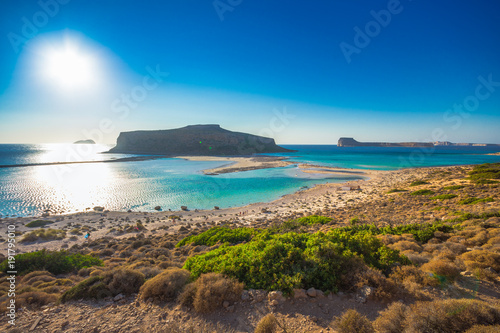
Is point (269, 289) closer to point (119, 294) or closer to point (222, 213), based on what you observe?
point (119, 294)

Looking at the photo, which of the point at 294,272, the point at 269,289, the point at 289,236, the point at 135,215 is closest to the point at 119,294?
the point at 269,289

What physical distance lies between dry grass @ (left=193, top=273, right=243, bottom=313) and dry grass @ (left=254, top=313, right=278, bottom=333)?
3.22ft

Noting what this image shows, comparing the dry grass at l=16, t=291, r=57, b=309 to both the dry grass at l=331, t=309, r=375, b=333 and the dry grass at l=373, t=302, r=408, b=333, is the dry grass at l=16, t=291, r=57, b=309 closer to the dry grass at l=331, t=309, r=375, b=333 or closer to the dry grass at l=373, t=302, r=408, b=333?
the dry grass at l=331, t=309, r=375, b=333

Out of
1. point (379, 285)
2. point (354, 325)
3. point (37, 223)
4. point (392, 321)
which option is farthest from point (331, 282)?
point (37, 223)

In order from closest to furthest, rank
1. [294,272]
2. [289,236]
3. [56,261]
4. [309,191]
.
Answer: [294,272] < [289,236] < [56,261] < [309,191]

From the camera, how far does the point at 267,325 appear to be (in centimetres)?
405

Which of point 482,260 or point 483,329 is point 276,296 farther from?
point 482,260

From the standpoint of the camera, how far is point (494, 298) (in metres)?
4.50

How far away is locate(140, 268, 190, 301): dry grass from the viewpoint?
5285 millimetres

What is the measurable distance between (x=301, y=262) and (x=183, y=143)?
135658mm

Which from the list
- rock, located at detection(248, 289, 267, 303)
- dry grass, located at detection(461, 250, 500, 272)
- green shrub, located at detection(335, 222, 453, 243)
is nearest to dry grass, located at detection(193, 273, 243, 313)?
rock, located at detection(248, 289, 267, 303)

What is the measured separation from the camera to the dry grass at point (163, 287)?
17.3 ft

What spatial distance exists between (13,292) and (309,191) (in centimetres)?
3084

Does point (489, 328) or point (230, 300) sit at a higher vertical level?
point (489, 328)
